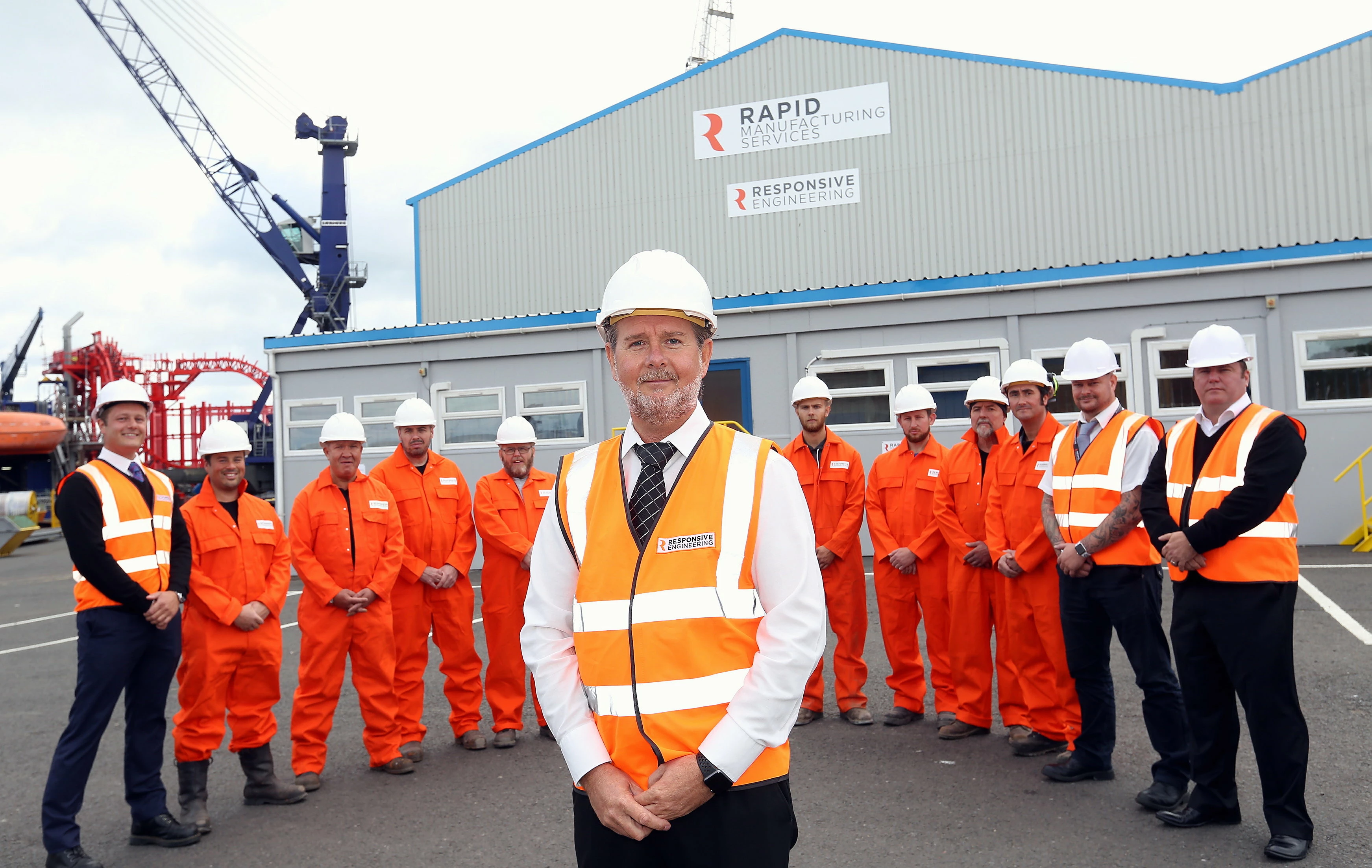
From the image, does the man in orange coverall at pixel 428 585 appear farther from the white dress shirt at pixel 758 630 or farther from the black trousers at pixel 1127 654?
the white dress shirt at pixel 758 630

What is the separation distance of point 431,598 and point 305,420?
31.9 ft

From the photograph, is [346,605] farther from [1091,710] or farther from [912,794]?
[1091,710]

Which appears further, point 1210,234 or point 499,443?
point 1210,234

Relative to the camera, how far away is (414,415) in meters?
6.23

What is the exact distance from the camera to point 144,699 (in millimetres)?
4461

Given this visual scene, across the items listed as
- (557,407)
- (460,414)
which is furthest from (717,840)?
(460,414)

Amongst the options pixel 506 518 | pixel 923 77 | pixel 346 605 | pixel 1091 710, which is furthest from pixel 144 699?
pixel 923 77

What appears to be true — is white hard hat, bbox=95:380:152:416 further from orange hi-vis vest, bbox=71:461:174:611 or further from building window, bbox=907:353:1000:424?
building window, bbox=907:353:1000:424

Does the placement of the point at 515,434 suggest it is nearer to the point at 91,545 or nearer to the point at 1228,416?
the point at 91,545

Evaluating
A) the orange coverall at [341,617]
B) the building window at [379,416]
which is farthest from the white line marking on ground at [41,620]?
the orange coverall at [341,617]

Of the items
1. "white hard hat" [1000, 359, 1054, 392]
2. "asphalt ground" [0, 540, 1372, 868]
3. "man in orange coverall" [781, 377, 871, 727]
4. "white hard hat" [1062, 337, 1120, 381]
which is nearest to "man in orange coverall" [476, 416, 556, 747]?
"asphalt ground" [0, 540, 1372, 868]

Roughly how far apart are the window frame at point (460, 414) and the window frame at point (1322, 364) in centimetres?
1028

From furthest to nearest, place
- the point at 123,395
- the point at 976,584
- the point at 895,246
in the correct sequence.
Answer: the point at 895,246, the point at 976,584, the point at 123,395

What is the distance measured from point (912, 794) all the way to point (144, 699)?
12.9 feet
